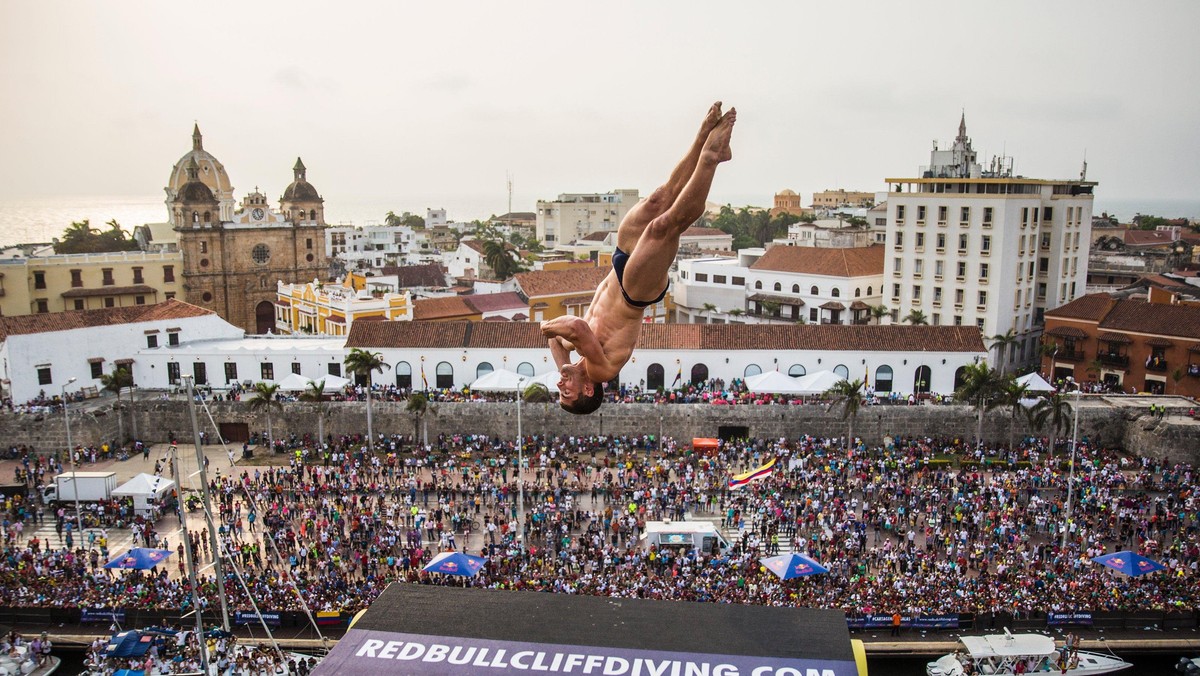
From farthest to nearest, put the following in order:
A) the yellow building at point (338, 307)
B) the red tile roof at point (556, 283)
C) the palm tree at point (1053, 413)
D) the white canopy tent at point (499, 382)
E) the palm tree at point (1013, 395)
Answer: the red tile roof at point (556, 283) → the yellow building at point (338, 307) → the white canopy tent at point (499, 382) → the palm tree at point (1013, 395) → the palm tree at point (1053, 413)

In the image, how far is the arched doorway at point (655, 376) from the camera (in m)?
42.2

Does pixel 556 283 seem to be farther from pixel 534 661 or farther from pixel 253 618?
pixel 534 661

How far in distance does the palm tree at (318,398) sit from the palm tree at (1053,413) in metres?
28.6

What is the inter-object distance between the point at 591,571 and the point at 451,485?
9588mm

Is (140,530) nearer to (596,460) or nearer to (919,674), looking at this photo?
(596,460)

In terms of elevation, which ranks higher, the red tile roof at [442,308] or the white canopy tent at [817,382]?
the red tile roof at [442,308]

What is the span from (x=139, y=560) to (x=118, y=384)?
685 inches

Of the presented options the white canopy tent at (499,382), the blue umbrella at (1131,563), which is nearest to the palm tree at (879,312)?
the white canopy tent at (499,382)

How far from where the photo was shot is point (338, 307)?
4934cm

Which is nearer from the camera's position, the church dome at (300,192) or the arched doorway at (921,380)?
the arched doorway at (921,380)

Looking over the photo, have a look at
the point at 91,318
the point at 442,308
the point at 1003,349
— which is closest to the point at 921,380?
the point at 1003,349

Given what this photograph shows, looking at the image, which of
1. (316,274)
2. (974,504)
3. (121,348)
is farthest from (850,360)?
(316,274)

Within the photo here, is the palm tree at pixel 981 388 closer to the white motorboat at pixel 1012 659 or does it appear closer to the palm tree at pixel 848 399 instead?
the palm tree at pixel 848 399

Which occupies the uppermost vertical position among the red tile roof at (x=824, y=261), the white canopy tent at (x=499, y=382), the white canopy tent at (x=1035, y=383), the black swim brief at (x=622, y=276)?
the black swim brief at (x=622, y=276)
